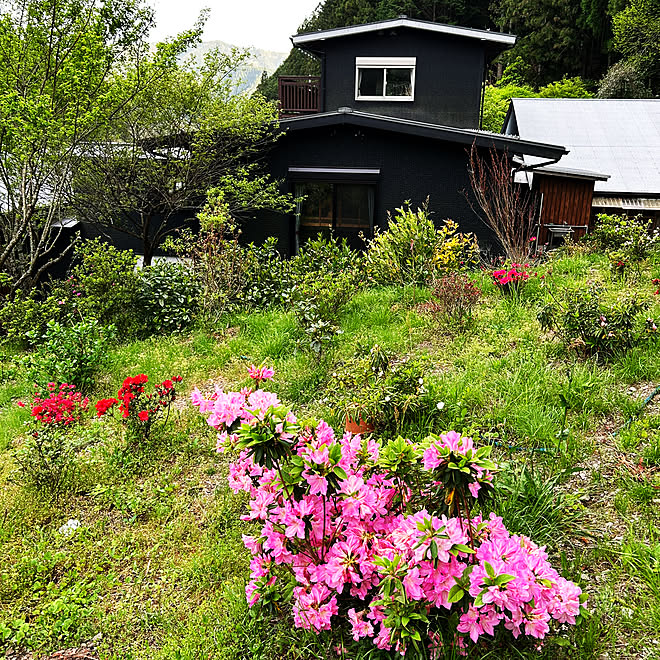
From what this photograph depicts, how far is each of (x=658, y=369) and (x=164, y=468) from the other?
11.8 feet

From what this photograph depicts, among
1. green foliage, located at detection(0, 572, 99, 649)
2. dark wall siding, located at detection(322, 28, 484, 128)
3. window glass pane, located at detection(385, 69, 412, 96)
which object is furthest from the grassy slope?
window glass pane, located at detection(385, 69, 412, 96)

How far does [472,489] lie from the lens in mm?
1902

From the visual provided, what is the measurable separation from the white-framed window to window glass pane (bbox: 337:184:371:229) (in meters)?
3.97

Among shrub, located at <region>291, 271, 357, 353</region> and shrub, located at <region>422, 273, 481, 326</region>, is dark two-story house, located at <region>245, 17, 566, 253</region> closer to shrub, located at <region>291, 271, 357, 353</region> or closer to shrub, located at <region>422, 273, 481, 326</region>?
shrub, located at <region>291, 271, 357, 353</region>

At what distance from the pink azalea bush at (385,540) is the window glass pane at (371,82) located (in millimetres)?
12986

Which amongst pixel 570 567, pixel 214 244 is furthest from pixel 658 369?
pixel 214 244

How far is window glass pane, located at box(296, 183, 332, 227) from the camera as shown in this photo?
11.1 m

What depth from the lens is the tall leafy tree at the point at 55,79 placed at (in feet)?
21.4

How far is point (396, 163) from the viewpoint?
34.9 ft

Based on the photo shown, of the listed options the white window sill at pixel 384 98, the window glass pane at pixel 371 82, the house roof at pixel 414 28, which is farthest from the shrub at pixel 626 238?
the window glass pane at pixel 371 82

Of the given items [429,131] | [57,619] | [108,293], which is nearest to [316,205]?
[429,131]

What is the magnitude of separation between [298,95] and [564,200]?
25.4 feet

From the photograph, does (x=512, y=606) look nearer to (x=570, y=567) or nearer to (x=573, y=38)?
(x=570, y=567)

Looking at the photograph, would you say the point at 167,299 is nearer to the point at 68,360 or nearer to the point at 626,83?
the point at 68,360
